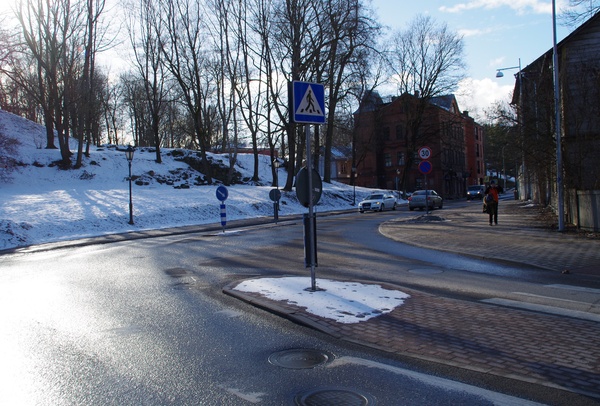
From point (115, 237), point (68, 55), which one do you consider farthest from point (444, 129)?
point (115, 237)

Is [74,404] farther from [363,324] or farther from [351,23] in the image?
[351,23]

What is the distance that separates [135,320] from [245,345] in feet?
6.59

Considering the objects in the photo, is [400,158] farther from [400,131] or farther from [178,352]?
[178,352]

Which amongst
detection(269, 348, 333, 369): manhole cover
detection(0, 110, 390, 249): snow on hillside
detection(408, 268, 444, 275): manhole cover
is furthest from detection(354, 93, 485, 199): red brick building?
detection(269, 348, 333, 369): manhole cover

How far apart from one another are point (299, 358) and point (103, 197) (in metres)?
29.4

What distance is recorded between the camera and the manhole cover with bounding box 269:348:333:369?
15.6 ft

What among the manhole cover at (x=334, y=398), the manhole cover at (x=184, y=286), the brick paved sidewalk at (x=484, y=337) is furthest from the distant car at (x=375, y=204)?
the manhole cover at (x=334, y=398)

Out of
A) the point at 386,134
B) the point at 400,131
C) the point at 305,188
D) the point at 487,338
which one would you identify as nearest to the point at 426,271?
the point at 305,188

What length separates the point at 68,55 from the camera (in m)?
37.1

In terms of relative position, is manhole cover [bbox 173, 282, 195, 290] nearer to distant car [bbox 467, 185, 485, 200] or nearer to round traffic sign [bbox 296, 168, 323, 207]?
round traffic sign [bbox 296, 168, 323, 207]

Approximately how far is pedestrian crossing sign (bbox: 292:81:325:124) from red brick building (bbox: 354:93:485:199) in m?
50.3

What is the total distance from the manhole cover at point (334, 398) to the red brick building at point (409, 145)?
54.5 metres

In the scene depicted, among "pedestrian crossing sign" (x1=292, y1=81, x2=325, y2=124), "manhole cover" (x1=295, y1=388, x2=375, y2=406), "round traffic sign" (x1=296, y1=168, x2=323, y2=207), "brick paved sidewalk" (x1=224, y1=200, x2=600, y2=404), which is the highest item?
"pedestrian crossing sign" (x1=292, y1=81, x2=325, y2=124)

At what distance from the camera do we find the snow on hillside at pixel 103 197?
23.7 meters
